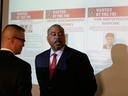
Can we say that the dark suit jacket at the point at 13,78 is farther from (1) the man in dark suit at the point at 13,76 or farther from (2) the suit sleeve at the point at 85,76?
(2) the suit sleeve at the point at 85,76

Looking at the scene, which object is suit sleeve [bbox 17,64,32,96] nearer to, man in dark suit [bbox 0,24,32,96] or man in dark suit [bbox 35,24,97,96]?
man in dark suit [bbox 0,24,32,96]

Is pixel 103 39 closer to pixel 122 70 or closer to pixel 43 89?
pixel 122 70

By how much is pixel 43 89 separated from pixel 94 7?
1.54m

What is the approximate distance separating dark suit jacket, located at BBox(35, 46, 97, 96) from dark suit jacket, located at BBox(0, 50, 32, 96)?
0.60 m

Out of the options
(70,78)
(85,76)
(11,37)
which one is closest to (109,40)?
(85,76)

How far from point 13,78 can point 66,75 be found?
0.76 meters

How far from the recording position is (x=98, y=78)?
2133mm

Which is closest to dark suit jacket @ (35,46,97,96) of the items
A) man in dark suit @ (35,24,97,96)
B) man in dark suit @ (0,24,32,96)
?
man in dark suit @ (35,24,97,96)

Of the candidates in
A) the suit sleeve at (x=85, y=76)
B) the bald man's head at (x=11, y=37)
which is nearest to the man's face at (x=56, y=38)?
the suit sleeve at (x=85, y=76)

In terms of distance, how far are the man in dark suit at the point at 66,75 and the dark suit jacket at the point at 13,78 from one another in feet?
1.98

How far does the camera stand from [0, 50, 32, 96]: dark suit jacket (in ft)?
3.57

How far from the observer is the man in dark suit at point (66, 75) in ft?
5.44

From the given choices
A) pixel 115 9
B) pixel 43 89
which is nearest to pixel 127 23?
pixel 115 9

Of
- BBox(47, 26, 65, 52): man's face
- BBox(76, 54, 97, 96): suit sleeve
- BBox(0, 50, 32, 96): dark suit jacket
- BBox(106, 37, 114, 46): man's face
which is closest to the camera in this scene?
BBox(0, 50, 32, 96): dark suit jacket
